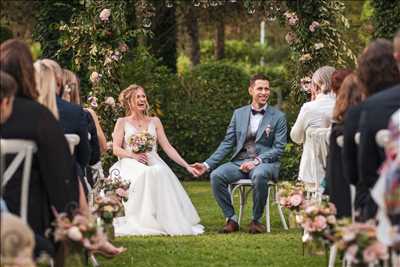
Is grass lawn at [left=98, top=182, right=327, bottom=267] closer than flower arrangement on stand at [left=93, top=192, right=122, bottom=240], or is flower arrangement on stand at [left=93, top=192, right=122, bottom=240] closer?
flower arrangement on stand at [left=93, top=192, right=122, bottom=240]

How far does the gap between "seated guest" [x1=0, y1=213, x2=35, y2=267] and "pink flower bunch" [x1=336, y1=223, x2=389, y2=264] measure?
4.91 feet

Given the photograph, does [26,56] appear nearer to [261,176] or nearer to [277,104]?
[261,176]

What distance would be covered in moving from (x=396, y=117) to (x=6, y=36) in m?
17.7

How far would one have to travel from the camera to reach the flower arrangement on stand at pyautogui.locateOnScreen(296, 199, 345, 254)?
596 centimetres

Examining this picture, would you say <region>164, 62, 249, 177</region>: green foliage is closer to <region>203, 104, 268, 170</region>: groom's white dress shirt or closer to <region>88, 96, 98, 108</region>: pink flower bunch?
<region>88, 96, 98, 108</region>: pink flower bunch

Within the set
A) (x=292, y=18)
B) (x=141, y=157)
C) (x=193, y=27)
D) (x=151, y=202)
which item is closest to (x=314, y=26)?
(x=292, y=18)

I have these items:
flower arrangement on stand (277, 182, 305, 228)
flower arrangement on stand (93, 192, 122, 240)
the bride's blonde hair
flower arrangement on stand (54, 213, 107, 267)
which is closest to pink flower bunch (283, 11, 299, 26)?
the bride's blonde hair

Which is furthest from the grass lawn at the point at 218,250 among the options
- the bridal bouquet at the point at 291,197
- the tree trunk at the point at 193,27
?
the tree trunk at the point at 193,27

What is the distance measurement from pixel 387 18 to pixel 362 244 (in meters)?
10.1

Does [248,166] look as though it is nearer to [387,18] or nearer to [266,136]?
[266,136]

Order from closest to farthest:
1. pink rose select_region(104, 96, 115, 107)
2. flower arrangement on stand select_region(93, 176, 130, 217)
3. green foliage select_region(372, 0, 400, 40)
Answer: flower arrangement on stand select_region(93, 176, 130, 217)
pink rose select_region(104, 96, 115, 107)
green foliage select_region(372, 0, 400, 40)

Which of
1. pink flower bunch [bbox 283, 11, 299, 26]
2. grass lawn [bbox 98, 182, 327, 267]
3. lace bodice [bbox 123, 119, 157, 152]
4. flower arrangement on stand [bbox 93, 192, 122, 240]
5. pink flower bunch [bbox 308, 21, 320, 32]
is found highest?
pink flower bunch [bbox 283, 11, 299, 26]

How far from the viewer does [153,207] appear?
10.1m

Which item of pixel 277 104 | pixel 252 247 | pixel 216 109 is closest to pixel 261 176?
pixel 252 247
